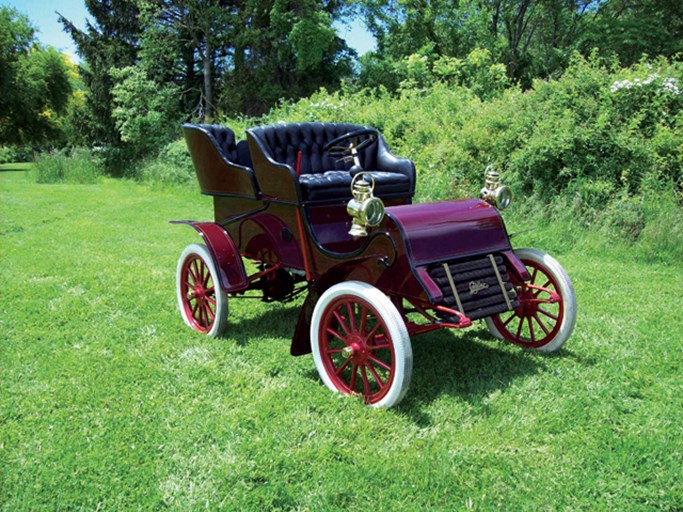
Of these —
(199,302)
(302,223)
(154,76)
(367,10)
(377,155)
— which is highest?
(367,10)

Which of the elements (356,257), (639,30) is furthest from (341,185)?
(639,30)

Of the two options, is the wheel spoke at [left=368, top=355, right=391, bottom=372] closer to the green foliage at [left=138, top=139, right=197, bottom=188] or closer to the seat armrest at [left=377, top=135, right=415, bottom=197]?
the seat armrest at [left=377, top=135, right=415, bottom=197]

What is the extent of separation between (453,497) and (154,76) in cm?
1986

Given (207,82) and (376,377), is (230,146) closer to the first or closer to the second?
(376,377)

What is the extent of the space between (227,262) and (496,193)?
5.88ft

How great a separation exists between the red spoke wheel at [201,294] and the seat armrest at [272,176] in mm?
676

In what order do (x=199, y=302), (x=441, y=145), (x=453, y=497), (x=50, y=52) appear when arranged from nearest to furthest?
1. (x=453, y=497)
2. (x=199, y=302)
3. (x=441, y=145)
4. (x=50, y=52)

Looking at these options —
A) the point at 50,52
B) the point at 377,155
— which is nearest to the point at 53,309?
the point at 377,155

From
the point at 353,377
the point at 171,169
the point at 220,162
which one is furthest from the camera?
the point at 171,169

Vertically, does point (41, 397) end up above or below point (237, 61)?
below

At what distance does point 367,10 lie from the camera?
22328mm

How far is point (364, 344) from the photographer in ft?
9.89

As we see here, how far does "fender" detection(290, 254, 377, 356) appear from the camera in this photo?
328 centimetres

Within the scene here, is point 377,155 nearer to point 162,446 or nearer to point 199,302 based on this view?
point 199,302
